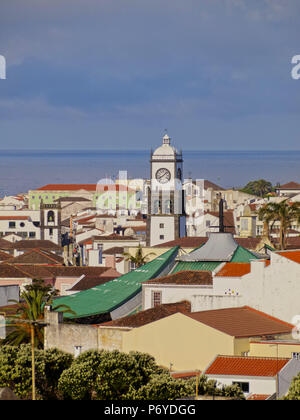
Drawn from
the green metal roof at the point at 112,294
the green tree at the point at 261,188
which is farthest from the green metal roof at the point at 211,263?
the green tree at the point at 261,188

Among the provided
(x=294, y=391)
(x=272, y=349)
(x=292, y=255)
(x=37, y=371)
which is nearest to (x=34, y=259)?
(x=292, y=255)

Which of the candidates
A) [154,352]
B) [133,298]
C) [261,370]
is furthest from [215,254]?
[261,370]

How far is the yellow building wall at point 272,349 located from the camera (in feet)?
102

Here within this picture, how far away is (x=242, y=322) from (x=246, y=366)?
16.3 feet

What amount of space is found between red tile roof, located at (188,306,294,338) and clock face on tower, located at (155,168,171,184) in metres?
55.3

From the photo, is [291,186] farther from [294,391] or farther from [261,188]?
[294,391]

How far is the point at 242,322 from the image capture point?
3481cm

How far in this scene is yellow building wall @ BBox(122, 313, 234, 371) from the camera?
32.6 metres

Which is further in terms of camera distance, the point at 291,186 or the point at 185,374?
the point at 291,186

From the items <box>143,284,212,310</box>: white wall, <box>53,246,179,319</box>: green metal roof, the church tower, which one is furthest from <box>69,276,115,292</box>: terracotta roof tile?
the church tower

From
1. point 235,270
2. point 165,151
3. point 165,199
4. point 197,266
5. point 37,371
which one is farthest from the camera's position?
point 165,199

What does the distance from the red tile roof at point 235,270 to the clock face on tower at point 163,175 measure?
5123 cm

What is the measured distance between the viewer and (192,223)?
116125mm
